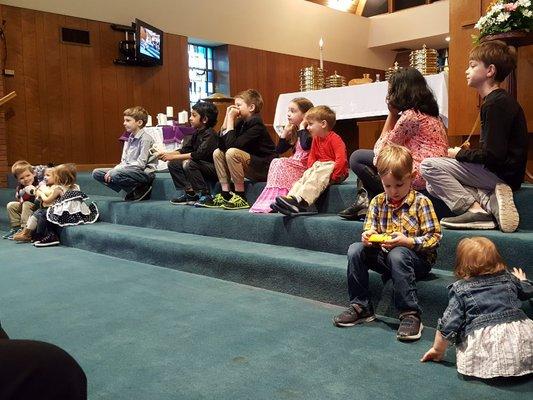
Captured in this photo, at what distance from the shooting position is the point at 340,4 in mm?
11219

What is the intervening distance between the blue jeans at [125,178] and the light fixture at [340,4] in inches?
298

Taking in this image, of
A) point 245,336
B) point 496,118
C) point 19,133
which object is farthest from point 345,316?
point 19,133

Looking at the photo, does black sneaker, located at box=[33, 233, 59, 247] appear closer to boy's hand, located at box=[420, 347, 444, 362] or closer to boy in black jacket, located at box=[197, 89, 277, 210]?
boy in black jacket, located at box=[197, 89, 277, 210]

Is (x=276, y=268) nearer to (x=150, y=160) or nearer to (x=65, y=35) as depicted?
(x=150, y=160)

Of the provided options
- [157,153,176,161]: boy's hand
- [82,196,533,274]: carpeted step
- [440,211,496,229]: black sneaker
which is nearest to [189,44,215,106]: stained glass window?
[157,153,176,161]: boy's hand

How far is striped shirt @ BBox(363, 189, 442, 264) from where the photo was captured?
2223 mm

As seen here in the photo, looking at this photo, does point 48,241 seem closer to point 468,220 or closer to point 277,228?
point 277,228

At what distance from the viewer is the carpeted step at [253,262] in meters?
2.40

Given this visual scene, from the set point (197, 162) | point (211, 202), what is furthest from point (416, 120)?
point (197, 162)

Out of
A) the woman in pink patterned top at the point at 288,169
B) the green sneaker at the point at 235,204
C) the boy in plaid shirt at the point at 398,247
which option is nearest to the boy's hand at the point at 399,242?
the boy in plaid shirt at the point at 398,247

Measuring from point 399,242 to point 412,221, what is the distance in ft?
0.46

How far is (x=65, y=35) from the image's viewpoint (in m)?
7.01

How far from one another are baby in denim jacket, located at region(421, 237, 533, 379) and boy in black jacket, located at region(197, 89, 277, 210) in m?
2.30

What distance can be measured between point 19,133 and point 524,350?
6442 millimetres
